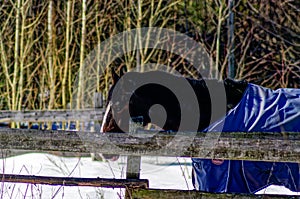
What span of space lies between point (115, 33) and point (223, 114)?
759 centimetres

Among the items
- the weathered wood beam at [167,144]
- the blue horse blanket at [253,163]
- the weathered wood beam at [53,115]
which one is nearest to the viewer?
the weathered wood beam at [167,144]

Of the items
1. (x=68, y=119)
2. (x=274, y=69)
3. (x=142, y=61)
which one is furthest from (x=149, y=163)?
(x=274, y=69)

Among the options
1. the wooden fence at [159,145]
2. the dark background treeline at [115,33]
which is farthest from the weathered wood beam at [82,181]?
the dark background treeline at [115,33]

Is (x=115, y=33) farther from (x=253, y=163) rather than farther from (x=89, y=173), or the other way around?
(x=253, y=163)

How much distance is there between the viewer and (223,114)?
147 inches

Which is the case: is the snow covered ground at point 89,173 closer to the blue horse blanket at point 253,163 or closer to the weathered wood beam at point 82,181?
the blue horse blanket at point 253,163

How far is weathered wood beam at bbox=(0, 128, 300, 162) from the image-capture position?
91.1 inches

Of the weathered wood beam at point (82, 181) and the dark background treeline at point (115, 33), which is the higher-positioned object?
the dark background treeline at point (115, 33)

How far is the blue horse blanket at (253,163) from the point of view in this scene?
3.21 metres

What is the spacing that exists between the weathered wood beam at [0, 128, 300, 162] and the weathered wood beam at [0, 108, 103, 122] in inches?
182

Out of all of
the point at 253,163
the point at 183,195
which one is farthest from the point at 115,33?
the point at 183,195

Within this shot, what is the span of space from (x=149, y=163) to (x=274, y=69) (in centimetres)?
537

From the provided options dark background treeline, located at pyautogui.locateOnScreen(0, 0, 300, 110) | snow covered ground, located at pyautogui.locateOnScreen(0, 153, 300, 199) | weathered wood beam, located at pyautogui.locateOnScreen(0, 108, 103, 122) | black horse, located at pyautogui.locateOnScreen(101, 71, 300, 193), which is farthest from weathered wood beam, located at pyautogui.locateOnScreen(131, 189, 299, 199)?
dark background treeline, located at pyautogui.locateOnScreen(0, 0, 300, 110)

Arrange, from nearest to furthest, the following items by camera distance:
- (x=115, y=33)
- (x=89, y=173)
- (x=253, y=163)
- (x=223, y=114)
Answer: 1. (x=253, y=163)
2. (x=223, y=114)
3. (x=89, y=173)
4. (x=115, y=33)
